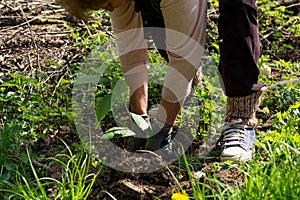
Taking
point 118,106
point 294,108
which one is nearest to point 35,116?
point 118,106

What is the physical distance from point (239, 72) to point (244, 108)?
0.74 feet

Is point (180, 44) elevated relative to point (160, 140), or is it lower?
elevated

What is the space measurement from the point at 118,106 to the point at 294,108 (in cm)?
84

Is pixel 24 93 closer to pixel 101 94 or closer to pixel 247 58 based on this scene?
pixel 101 94

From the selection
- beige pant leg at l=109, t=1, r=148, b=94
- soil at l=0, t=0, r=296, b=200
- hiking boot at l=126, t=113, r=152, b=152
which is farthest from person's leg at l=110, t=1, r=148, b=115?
soil at l=0, t=0, r=296, b=200

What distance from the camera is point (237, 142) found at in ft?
8.39

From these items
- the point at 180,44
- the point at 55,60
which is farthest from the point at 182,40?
the point at 55,60

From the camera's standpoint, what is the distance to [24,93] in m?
3.13

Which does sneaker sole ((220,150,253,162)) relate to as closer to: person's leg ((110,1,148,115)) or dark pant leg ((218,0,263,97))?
dark pant leg ((218,0,263,97))

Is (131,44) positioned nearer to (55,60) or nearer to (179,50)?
(179,50)

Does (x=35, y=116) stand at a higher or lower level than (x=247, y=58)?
lower

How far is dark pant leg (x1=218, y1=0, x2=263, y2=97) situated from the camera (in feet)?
7.76

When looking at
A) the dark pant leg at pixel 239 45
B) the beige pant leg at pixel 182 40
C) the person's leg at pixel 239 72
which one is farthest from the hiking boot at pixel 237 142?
the beige pant leg at pixel 182 40

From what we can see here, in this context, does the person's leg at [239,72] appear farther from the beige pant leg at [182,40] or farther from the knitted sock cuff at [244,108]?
the beige pant leg at [182,40]
